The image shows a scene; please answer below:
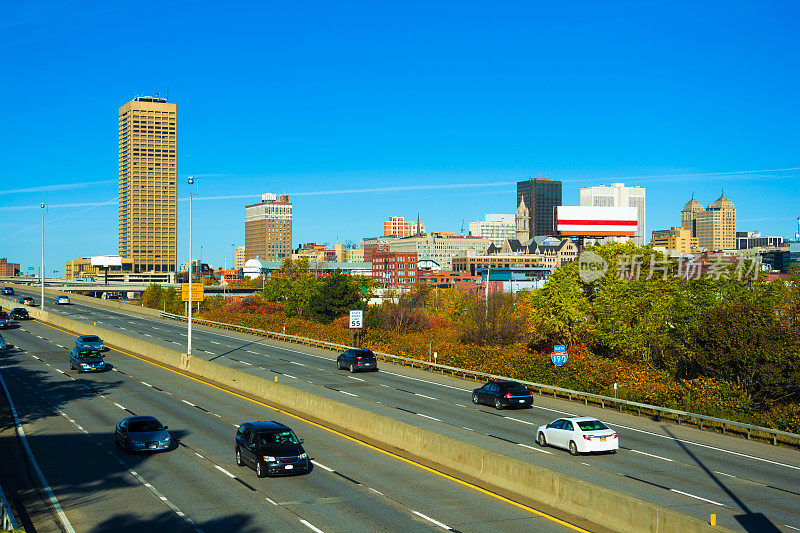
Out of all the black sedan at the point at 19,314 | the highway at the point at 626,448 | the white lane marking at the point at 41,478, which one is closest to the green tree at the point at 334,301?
the highway at the point at 626,448

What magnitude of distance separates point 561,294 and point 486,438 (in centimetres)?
2749

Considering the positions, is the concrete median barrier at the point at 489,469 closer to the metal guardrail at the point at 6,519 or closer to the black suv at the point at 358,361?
the black suv at the point at 358,361

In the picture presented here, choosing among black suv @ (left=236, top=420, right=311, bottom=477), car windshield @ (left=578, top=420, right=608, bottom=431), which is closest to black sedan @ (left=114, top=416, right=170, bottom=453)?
black suv @ (left=236, top=420, right=311, bottom=477)

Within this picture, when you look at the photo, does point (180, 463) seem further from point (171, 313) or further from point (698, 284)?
point (171, 313)

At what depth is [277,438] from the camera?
24.4 m

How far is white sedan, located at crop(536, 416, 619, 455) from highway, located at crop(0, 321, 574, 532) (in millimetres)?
6217

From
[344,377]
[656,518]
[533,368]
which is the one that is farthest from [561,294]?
[656,518]

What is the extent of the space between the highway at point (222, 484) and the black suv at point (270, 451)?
0.38 meters

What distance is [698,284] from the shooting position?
68.3 m

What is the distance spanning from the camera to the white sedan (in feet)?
89.6

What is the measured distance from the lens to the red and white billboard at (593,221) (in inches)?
5891

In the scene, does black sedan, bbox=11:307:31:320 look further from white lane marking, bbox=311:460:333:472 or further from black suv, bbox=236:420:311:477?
white lane marking, bbox=311:460:333:472

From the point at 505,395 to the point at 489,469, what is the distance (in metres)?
15.4

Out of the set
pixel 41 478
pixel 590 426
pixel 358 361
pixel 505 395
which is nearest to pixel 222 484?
pixel 41 478
